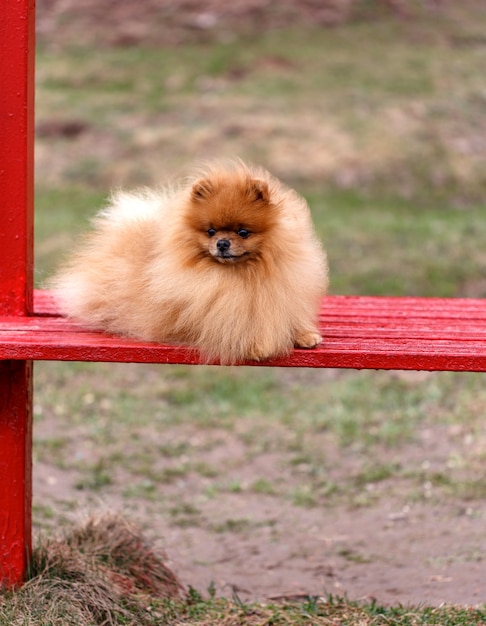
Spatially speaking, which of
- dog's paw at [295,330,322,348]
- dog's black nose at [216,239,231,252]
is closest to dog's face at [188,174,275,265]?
dog's black nose at [216,239,231,252]

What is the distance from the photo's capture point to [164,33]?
61.8 feet

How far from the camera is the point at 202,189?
140 inches

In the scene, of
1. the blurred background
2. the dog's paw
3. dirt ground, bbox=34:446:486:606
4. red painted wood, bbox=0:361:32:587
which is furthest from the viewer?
the blurred background

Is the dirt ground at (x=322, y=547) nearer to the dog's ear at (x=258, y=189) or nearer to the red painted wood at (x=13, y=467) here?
the red painted wood at (x=13, y=467)

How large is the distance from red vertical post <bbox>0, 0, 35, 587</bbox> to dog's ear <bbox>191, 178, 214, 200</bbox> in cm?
78

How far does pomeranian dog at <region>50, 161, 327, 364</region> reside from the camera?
3.52 m

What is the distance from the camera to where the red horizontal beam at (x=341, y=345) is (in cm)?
346

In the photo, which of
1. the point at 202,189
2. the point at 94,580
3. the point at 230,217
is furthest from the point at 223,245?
the point at 94,580

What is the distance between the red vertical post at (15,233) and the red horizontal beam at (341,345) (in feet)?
0.80

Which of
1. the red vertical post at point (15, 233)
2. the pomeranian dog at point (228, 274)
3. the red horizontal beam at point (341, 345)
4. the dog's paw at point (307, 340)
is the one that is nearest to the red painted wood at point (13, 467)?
the red vertical post at point (15, 233)

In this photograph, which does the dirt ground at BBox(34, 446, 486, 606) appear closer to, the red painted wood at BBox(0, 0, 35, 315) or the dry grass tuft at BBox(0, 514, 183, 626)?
the dry grass tuft at BBox(0, 514, 183, 626)

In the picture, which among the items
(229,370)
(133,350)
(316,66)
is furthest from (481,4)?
(133,350)

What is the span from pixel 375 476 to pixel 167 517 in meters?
1.39

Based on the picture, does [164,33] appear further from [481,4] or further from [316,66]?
[481,4]
